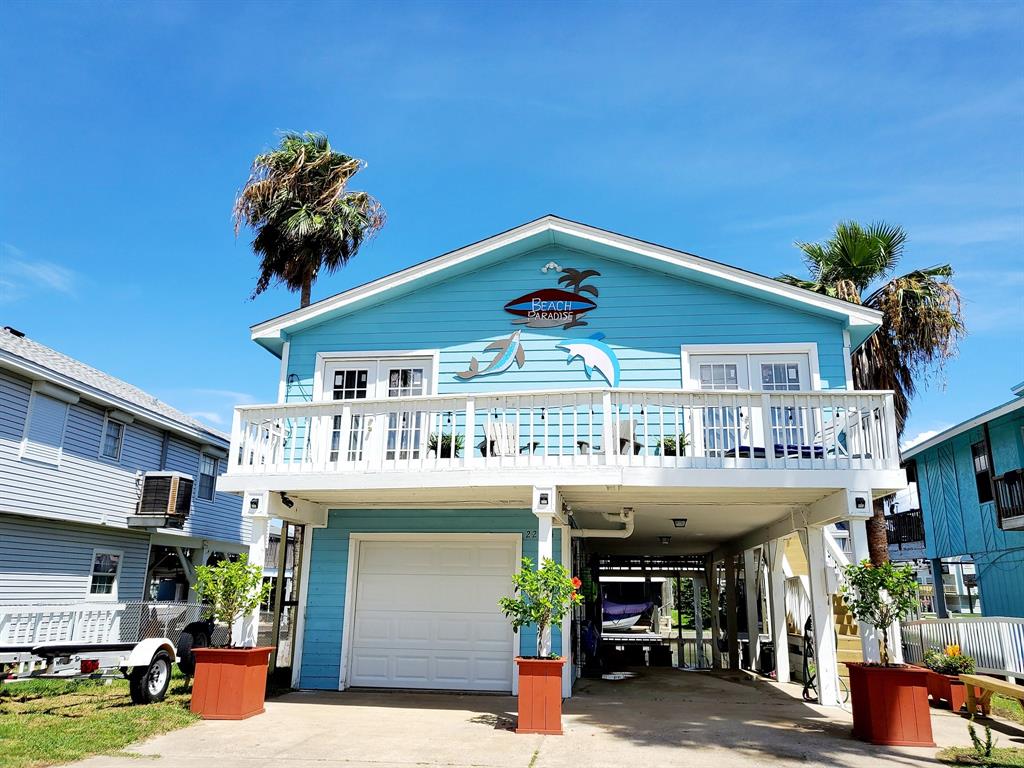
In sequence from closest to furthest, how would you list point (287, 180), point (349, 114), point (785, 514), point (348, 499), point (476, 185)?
point (348, 499) < point (785, 514) < point (349, 114) < point (476, 185) < point (287, 180)

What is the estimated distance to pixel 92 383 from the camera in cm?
1689

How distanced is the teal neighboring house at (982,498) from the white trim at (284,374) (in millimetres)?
16083

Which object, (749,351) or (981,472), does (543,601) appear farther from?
(981,472)

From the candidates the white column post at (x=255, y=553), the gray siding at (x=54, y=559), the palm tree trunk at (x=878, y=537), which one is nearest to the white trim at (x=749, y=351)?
the palm tree trunk at (x=878, y=537)

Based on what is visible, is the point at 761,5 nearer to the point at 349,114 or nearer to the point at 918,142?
the point at 918,142

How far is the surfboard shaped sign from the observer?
41.1 ft

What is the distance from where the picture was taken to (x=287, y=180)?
65.0ft

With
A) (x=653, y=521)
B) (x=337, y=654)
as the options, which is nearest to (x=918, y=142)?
(x=653, y=521)

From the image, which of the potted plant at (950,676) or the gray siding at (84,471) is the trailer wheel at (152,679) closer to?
the gray siding at (84,471)

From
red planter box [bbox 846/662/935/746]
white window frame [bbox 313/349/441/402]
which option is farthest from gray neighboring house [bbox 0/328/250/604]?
red planter box [bbox 846/662/935/746]

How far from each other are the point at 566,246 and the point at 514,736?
7870 mm

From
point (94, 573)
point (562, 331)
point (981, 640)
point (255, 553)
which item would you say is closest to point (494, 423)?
point (562, 331)

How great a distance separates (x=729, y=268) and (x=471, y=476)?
217 inches

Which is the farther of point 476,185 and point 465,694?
point 476,185
